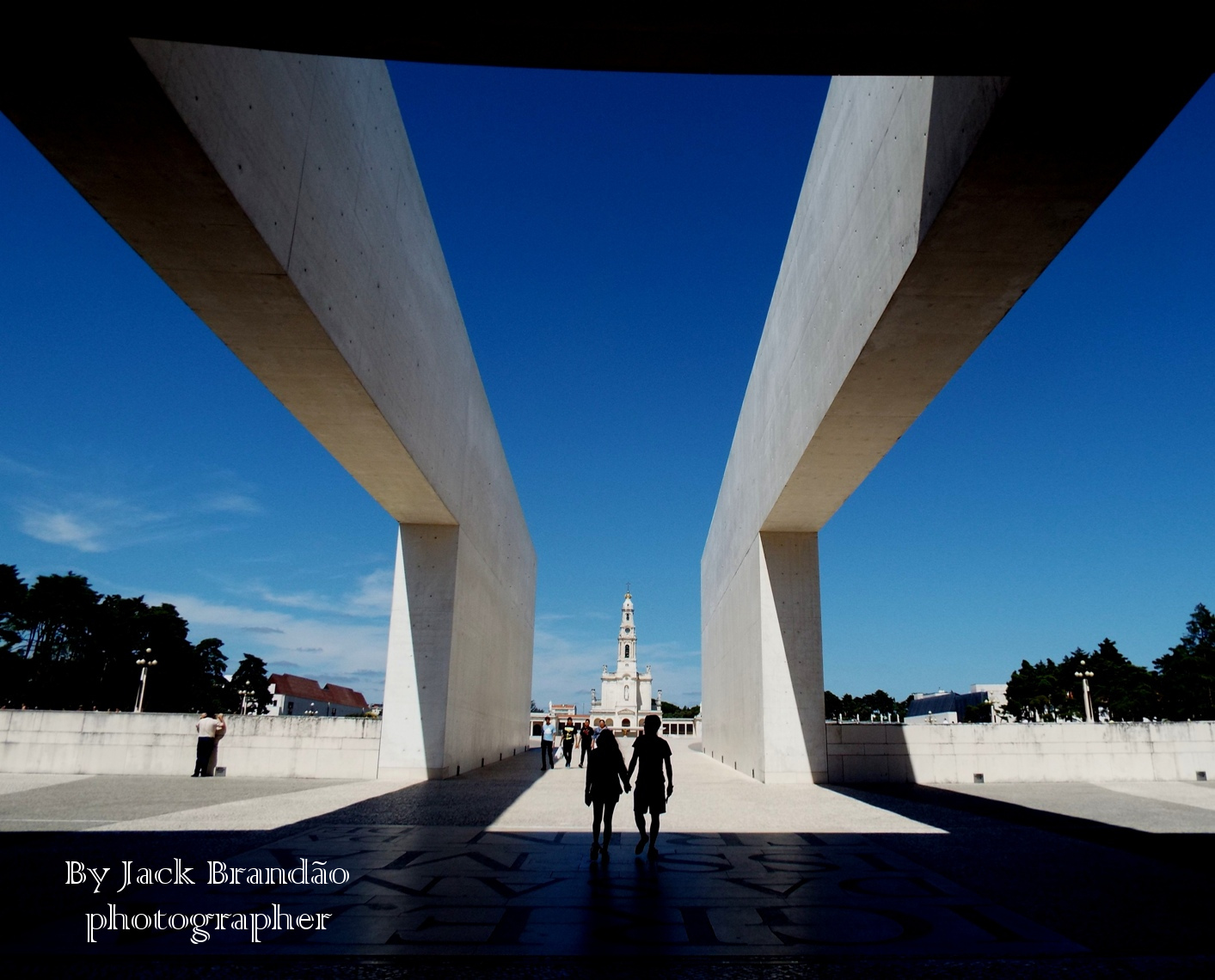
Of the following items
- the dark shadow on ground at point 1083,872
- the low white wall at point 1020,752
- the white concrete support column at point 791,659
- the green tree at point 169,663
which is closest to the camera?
the dark shadow on ground at point 1083,872

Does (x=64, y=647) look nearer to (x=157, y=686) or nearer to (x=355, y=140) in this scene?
(x=157, y=686)

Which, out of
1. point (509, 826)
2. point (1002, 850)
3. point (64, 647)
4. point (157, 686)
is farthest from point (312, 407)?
point (64, 647)

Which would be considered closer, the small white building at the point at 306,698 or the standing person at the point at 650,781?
the standing person at the point at 650,781

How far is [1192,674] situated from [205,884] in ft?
250

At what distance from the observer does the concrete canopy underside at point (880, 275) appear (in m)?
5.43

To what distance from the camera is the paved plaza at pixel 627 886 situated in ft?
14.5

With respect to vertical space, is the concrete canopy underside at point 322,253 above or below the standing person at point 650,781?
above

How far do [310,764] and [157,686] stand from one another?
48.6 metres

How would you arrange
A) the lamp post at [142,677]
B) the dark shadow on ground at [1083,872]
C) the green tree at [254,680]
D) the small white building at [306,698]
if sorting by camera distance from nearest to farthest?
the dark shadow on ground at [1083,872] → the lamp post at [142,677] → the green tree at [254,680] → the small white building at [306,698]

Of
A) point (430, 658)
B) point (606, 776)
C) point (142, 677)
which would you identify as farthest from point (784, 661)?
point (142, 677)

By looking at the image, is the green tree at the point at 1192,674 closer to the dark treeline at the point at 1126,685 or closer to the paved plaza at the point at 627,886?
the dark treeline at the point at 1126,685

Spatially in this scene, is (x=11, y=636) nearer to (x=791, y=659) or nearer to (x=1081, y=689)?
(x=791, y=659)

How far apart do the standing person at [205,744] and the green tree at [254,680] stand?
78015mm

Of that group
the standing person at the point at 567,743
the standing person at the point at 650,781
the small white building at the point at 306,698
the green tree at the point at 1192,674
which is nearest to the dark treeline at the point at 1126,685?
the green tree at the point at 1192,674
